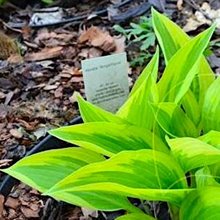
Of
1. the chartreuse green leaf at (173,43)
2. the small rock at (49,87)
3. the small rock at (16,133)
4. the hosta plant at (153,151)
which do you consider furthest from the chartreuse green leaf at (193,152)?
the small rock at (49,87)

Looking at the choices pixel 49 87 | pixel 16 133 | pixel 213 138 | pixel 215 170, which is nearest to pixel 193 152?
pixel 213 138

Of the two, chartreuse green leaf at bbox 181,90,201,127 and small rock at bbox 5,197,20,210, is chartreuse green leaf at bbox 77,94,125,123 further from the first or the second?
small rock at bbox 5,197,20,210

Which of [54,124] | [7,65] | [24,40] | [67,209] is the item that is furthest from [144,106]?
[24,40]

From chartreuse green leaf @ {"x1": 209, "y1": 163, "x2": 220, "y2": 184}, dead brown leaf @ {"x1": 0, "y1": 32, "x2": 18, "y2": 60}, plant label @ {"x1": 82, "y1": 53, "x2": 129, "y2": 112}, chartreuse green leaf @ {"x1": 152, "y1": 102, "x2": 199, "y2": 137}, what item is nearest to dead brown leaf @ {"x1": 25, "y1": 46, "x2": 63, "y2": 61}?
dead brown leaf @ {"x1": 0, "y1": 32, "x2": 18, "y2": 60}

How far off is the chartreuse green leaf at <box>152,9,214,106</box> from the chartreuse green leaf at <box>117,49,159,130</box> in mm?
111

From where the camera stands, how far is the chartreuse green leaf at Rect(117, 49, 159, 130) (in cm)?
119

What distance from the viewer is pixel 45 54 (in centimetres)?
189

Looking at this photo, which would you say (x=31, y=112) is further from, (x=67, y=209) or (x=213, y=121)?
(x=213, y=121)

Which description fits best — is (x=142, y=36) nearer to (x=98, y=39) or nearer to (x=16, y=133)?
(x=98, y=39)

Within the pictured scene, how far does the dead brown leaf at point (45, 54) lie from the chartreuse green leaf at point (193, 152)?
2.83 ft

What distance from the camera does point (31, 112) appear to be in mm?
1675

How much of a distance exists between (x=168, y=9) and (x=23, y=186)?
848mm

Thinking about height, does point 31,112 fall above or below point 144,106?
below

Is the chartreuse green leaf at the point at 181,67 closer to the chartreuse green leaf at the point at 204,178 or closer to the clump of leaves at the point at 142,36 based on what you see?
the chartreuse green leaf at the point at 204,178
